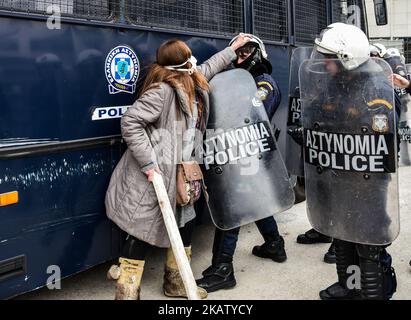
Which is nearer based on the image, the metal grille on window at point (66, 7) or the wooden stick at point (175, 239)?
the metal grille on window at point (66, 7)

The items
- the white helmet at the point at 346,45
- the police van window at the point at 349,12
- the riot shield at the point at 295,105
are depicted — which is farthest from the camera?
the police van window at the point at 349,12

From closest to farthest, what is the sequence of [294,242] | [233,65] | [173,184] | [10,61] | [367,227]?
[10,61] → [367,227] → [173,184] → [233,65] → [294,242]

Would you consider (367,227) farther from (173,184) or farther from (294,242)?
(294,242)

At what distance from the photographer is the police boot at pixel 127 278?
122 inches


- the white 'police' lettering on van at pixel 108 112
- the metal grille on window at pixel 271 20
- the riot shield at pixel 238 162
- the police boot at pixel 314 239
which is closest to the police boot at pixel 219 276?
the riot shield at pixel 238 162

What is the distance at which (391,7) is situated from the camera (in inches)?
637

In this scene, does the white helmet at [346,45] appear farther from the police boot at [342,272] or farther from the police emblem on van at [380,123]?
the police boot at [342,272]

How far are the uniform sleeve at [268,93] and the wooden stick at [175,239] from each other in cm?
117

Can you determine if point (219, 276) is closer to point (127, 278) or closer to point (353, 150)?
point (127, 278)

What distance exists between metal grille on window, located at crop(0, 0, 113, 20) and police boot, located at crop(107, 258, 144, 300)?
59.0 inches

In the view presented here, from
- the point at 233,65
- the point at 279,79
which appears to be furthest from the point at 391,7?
the point at 233,65

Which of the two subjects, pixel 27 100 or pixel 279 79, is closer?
pixel 27 100

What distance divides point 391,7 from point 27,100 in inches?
621
